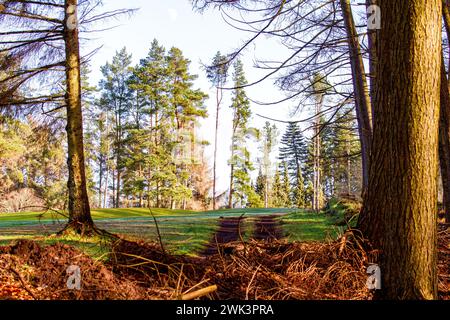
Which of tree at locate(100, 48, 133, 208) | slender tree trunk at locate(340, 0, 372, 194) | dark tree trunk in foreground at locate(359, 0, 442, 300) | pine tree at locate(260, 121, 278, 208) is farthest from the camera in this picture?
pine tree at locate(260, 121, 278, 208)

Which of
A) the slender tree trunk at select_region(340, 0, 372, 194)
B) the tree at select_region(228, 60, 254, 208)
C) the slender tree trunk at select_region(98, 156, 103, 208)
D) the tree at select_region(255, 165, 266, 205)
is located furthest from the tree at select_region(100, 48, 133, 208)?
the slender tree trunk at select_region(340, 0, 372, 194)

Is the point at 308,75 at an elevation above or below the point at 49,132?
above

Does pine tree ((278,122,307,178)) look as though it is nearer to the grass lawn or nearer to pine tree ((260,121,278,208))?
pine tree ((260,121,278,208))

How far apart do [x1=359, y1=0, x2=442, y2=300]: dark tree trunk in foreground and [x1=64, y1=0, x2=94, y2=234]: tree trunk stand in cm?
672

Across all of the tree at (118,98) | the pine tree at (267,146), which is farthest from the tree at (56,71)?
the pine tree at (267,146)

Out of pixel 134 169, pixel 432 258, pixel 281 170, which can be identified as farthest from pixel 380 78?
pixel 281 170

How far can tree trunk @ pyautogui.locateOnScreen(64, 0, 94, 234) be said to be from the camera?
8234 mm

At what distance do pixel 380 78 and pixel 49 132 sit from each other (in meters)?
8.54

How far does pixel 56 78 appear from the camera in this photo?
9023 millimetres

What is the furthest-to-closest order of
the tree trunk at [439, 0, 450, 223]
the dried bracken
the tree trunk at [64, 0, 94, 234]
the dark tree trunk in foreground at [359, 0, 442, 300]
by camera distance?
the tree trunk at [64, 0, 94, 234] < the tree trunk at [439, 0, 450, 223] < the dark tree trunk in foreground at [359, 0, 442, 300] < the dried bracken

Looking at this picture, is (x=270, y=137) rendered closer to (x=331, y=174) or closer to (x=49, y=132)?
(x=331, y=174)

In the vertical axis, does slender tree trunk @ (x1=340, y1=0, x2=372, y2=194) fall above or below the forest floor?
above
